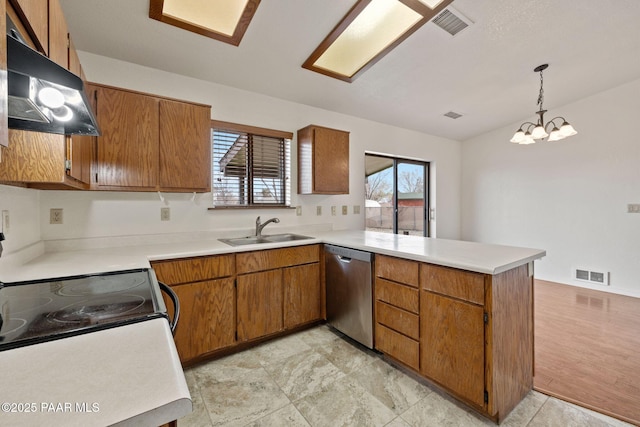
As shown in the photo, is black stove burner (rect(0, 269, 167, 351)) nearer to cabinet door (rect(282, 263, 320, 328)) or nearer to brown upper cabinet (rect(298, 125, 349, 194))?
Answer: cabinet door (rect(282, 263, 320, 328))

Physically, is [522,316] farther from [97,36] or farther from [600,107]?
[600,107]

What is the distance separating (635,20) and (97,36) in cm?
443

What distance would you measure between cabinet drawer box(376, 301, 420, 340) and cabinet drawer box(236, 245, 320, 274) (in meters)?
0.78

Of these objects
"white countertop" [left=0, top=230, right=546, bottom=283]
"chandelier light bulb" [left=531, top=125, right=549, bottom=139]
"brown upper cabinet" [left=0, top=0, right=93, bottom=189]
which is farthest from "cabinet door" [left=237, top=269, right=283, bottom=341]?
"chandelier light bulb" [left=531, top=125, right=549, bottom=139]

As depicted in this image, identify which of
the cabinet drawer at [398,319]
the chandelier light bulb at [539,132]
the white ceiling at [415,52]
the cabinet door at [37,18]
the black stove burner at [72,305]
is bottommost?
the cabinet drawer at [398,319]

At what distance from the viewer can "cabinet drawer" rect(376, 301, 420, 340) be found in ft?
6.17

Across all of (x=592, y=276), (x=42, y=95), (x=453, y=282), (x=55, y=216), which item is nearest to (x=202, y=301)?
(x=55, y=216)

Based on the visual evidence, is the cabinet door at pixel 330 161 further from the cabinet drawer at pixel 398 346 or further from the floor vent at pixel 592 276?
the floor vent at pixel 592 276

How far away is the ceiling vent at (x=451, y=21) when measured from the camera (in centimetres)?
214

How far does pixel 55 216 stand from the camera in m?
2.06

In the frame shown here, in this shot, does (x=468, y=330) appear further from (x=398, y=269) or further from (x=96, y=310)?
(x=96, y=310)

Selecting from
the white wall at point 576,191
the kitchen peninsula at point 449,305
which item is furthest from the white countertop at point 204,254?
the white wall at point 576,191

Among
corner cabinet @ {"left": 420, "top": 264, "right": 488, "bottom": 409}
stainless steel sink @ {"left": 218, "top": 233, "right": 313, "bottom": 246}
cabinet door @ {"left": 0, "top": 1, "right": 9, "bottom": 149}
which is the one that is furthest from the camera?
stainless steel sink @ {"left": 218, "top": 233, "right": 313, "bottom": 246}

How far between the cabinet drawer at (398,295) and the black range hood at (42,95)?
6.43 feet
